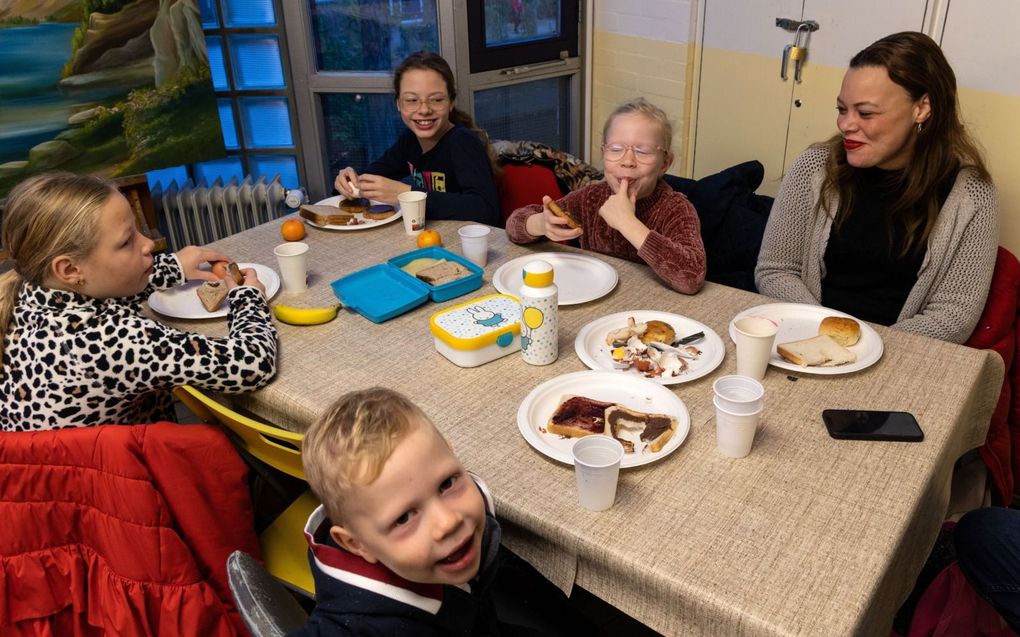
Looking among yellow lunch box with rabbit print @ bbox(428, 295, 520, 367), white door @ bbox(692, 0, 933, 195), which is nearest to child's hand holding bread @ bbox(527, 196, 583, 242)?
yellow lunch box with rabbit print @ bbox(428, 295, 520, 367)

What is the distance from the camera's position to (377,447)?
0.97 metres

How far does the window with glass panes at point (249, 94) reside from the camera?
3518mm

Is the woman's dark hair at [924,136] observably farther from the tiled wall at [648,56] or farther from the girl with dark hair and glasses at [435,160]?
the tiled wall at [648,56]

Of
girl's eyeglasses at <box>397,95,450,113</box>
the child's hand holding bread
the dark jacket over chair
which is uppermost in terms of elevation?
girl's eyeglasses at <box>397,95,450,113</box>

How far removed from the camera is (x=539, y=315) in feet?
4.91

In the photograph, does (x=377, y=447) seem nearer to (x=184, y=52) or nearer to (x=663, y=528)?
(x=663, y=528)

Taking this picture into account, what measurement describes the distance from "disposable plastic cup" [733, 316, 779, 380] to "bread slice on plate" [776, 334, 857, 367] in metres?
0.07

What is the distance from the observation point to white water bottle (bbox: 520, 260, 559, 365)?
58.1 inches

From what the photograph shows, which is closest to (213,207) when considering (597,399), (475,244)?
(475,244)

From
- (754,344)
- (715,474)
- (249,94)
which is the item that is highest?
(249,94)

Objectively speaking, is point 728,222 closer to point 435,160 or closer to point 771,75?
point 435,160

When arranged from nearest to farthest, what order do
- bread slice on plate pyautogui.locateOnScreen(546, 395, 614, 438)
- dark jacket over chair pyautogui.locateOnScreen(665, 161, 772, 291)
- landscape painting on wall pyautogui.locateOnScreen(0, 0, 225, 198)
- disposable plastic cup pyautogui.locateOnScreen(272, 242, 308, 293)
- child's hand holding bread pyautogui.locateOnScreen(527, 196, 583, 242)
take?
bread slice on plate pyautogui.locateOnScreen(546, 395, 614, 438) → disposable plastic cup pyautogui.locateOnScreen(272, 242, 308, 293) → child's hand holding bread pyautogui.locateOnScreen(527, 196, 583, 242) → dark jacket over chair pyautogui.locateOnScreen(665, 161, 772, 291) → landscape painting on wall pyautogui.locateOnScreen(0, 0, 225, 198)

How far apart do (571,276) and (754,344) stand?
2.04 ft

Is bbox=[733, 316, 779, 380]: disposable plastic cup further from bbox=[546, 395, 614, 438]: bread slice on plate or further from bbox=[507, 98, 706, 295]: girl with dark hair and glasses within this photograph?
bbox=[507, 98, 706, 295]: girl with dark hair and glasses
